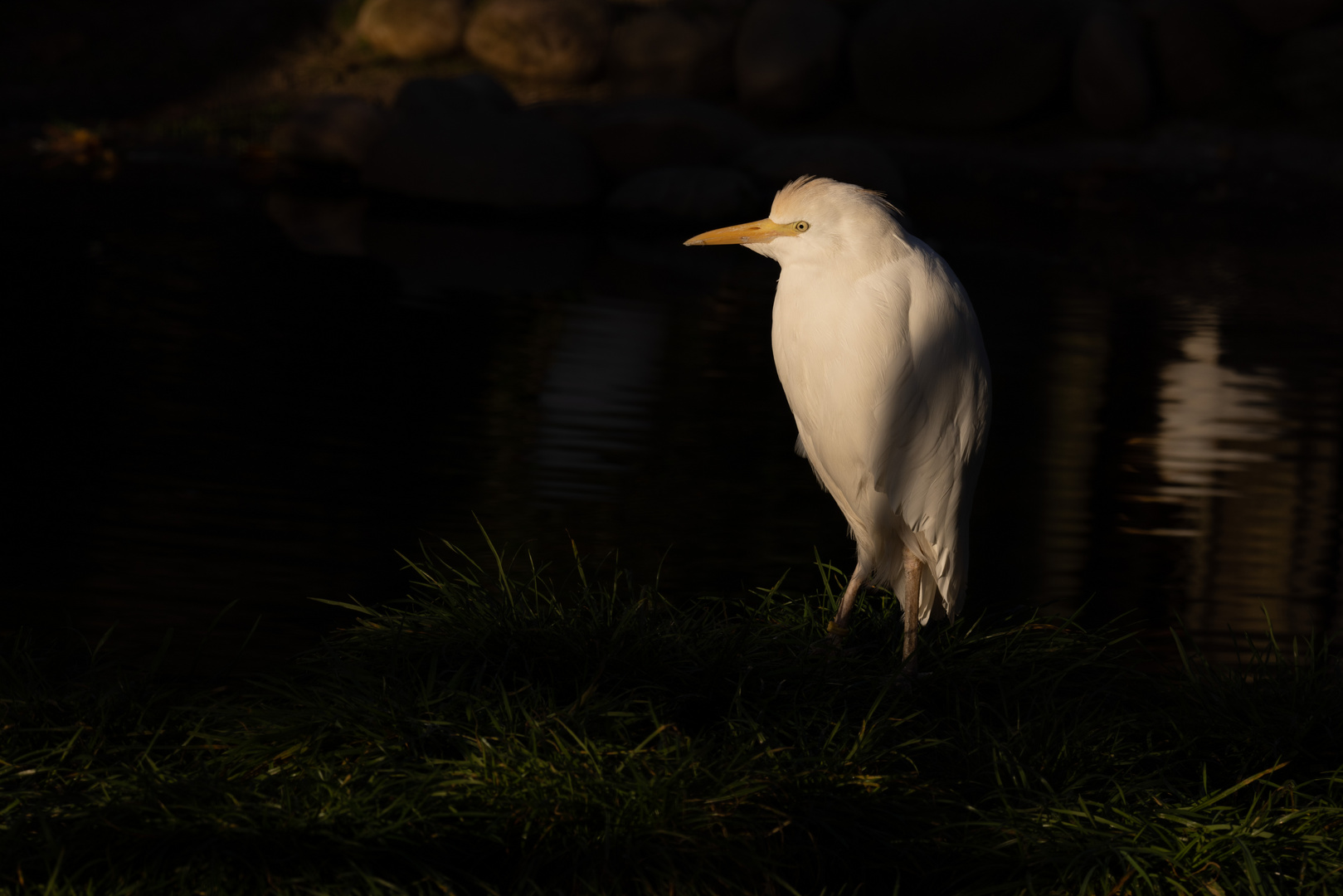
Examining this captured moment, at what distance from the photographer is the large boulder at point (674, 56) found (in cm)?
1716

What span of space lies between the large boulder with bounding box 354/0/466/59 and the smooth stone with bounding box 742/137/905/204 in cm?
747

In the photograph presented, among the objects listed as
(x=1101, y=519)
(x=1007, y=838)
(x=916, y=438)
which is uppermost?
(x=916, y=438)

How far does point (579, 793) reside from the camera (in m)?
2.53

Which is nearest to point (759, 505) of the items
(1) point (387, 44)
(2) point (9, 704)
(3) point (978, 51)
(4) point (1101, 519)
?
(4) point (1101, 519)

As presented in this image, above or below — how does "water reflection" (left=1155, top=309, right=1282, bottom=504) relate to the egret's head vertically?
below

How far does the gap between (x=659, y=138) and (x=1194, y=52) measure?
7633 mm

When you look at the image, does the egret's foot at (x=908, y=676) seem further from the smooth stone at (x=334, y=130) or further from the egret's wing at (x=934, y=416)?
the smooth stone at (x=334, y=130)

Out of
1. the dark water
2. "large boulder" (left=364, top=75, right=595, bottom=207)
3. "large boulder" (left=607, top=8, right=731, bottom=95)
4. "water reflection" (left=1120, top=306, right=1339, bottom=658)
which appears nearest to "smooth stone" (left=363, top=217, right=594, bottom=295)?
the dark water

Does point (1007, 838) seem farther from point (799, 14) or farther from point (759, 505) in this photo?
point (799, 14)

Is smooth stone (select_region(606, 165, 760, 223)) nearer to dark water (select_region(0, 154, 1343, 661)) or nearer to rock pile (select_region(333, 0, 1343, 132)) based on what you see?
dark water (select_region(0, 154, 1343, 661))

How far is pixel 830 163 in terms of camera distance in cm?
1272

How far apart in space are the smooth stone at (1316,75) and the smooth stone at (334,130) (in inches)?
436

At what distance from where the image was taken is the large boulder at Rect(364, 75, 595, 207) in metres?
12.2

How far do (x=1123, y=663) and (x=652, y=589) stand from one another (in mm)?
1277
